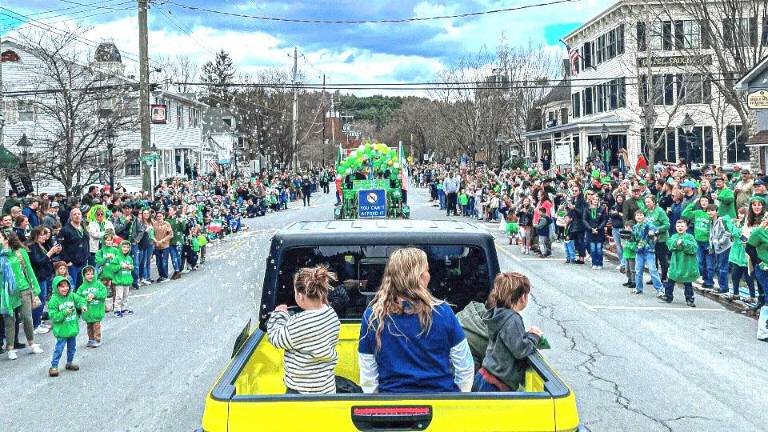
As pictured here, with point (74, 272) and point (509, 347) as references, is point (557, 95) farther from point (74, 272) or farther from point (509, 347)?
point (509, 347)

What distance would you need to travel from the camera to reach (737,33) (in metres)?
24.7

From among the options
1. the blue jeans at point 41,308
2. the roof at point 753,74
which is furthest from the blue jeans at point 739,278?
the blue jeans at point 41,308

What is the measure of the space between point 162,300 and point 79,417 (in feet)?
24.1

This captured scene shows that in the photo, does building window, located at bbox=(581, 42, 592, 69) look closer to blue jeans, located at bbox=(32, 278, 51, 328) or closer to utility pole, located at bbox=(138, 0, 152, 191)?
utility pole, located at bbox=(138, 0, 152, 191)

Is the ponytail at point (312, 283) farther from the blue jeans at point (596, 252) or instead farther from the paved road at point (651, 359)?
the blue jeans at point (596, 252)

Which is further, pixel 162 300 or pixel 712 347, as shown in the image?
pixel 162 300

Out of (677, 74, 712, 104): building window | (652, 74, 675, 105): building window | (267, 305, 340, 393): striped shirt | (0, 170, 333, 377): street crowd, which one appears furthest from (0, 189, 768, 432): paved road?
(652, 74, 675, 105): building window

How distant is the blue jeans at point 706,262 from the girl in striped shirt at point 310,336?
1145 centimetres

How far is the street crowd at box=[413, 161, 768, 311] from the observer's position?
12.6 meters

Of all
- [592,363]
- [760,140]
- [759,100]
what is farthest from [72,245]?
[760,140]

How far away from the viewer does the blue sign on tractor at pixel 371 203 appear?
21.9m

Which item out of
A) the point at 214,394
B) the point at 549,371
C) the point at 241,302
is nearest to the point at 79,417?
the point at 214,394

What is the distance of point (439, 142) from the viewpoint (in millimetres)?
80375

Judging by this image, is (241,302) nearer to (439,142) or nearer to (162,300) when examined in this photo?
(162,300)
